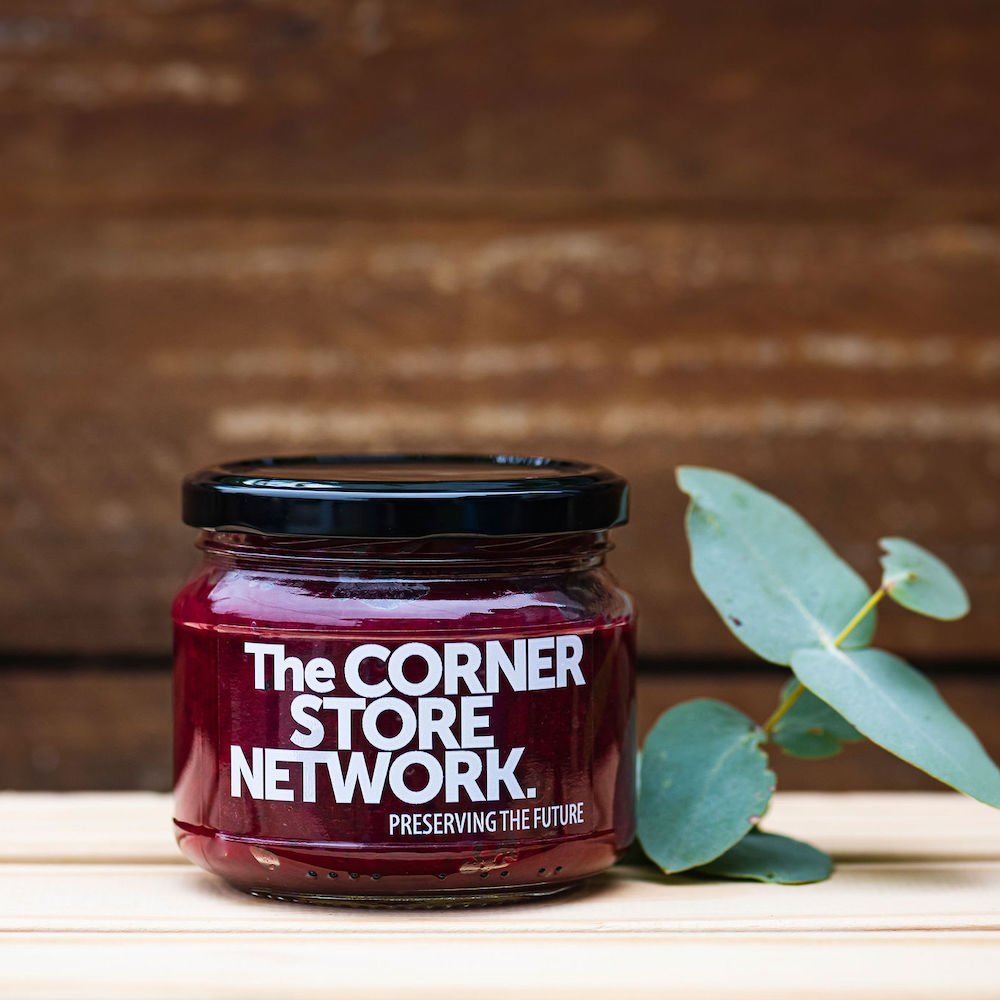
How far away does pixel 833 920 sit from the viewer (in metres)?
0.62

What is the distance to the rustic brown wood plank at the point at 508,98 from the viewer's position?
3.21 feet

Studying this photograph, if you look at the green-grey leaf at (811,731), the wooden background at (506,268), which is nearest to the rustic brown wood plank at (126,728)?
the wooden background at (506,268)

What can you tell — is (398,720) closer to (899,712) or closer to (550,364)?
(899,712)

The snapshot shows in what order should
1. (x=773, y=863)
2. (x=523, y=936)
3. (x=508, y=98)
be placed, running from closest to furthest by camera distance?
1. (x=523, y=936)
2. (x=773, y=863)
3. (x=508, y=98)

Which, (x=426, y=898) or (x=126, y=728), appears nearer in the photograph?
(x=426, y=898)

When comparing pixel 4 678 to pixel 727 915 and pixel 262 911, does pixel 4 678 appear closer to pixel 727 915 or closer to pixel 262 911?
pixel 262 911

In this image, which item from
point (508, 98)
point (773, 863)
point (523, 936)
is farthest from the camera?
point (508, 98)

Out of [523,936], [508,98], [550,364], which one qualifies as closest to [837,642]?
[523,936]

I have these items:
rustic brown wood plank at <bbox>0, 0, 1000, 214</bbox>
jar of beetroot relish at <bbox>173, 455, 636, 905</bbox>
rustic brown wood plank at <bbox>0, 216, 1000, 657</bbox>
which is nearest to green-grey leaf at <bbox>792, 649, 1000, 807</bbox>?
jar of beetroot relish at <bbox>173, 455, 636, 905</bbox>

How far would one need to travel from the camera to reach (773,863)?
2.30ft

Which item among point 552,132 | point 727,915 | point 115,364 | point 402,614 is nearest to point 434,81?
point 552,132

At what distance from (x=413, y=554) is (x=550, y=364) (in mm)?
415

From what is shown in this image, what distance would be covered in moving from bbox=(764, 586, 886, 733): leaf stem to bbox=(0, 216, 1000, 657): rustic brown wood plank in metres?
0.27

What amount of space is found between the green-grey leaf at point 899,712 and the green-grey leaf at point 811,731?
0.04m
